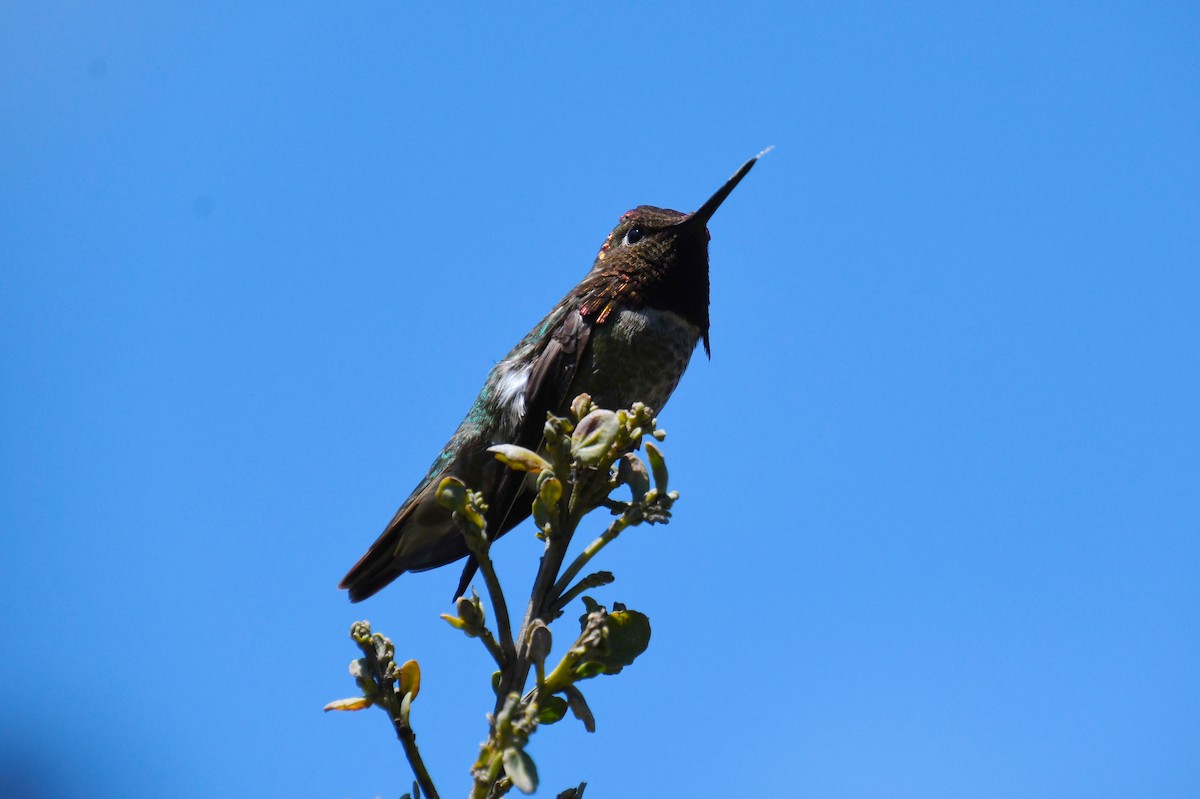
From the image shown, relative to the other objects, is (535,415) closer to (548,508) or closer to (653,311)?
(653,311)

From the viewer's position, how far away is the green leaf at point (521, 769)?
4.66 feet

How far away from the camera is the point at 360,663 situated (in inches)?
69.7

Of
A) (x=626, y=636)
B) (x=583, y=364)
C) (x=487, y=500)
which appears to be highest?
(x=583, y=364)

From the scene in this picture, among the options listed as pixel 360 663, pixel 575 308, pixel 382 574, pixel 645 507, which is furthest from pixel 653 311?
pixel 360 663

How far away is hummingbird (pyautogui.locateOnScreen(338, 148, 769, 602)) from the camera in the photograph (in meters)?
4.30

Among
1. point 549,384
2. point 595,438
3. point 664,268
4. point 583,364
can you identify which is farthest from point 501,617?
point 664,268

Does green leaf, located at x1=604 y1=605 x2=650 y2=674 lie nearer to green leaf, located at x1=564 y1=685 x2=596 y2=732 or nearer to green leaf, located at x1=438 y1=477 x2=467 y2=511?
green leaf, located at x1=564 y1=685 x2=596 y2=732

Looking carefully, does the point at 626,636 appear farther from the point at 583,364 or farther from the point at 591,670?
the point at 583,364

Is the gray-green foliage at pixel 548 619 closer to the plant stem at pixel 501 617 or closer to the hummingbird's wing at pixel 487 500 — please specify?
the plant stem at pixel 501 617

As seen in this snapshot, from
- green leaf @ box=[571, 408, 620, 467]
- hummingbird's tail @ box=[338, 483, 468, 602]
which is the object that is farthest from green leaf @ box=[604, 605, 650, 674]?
hummingbird's tail @ box=[338, 483, 468, 602]

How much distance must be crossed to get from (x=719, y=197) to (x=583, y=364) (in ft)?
3.36

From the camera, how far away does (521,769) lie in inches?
56.7

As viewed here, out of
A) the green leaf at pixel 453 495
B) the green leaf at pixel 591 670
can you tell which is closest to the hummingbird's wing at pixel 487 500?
the green leaf at pixel 453 495

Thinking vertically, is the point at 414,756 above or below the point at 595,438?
below
